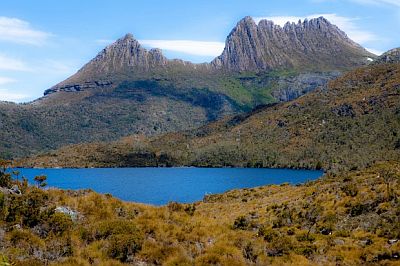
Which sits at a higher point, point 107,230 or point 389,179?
point 107,230

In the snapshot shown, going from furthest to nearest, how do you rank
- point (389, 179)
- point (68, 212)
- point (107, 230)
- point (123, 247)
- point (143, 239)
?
1. point (389, 179)
2. point (68, 212)
3. point (107, 230)
4. point (143, 239)
5. point (123, 247)

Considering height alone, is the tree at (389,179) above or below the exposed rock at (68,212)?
below

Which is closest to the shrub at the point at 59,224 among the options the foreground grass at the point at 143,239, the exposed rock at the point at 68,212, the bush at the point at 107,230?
the foreground grass at the point at 143,239

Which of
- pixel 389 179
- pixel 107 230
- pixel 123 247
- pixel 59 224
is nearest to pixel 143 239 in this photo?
pixel 123 247

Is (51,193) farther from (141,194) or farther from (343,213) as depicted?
(141,194)

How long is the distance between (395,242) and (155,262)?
1357 centimetres

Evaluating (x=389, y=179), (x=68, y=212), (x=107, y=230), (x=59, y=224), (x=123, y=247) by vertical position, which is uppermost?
(x=68, y=212)

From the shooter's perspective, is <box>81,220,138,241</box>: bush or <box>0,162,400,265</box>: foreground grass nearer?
<box>0,162,400,265</box>: foreground grass

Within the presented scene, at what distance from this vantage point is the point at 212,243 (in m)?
18.6

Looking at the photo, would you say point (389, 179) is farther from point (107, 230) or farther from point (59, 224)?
point (59, 224)

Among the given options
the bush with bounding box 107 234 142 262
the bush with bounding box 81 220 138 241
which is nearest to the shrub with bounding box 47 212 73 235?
the bush with bounding box 81 220 138 241

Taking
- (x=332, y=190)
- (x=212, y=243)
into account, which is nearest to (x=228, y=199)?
(x=332, y=190)

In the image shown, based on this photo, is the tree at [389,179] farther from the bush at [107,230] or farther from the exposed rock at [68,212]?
the exposed rock at [68,212]

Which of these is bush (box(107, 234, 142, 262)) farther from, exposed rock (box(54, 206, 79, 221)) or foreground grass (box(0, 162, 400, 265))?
exposed rock (box(54, 206, 79, 221))
